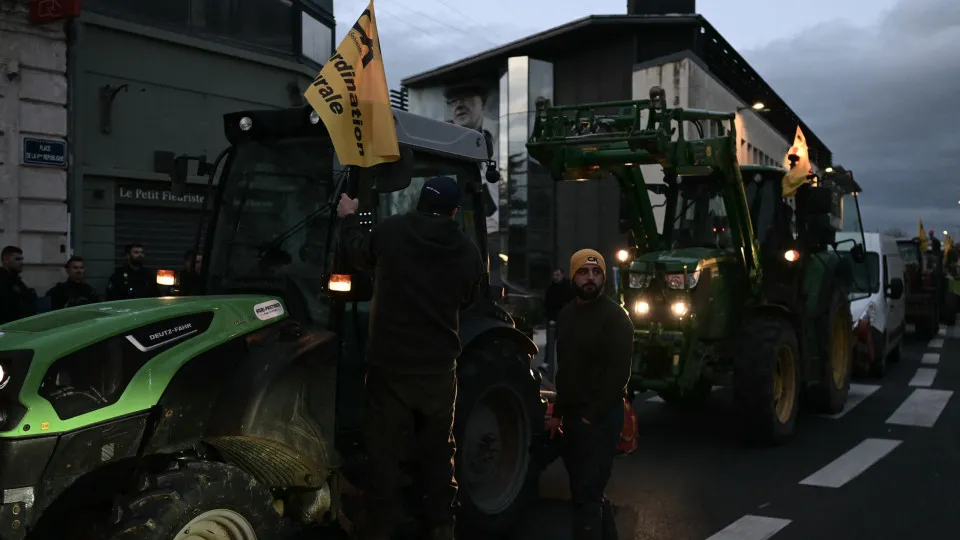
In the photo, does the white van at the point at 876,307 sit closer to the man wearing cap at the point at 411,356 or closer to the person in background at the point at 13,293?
the man wearing cap at the point at 411,356

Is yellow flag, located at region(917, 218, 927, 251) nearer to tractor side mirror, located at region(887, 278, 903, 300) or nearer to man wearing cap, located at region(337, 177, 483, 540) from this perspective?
tractor side mirror, located at region(887, 278, 903, 300)

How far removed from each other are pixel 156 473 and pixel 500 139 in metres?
24.5

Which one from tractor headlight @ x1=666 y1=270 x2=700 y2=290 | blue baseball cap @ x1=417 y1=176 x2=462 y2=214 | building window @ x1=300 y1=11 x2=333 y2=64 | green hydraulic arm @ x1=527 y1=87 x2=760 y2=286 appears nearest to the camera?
blue baseball cap @ x1=417 y1=176 x2=462 y2=214

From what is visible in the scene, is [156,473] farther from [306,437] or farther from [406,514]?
[406,514]

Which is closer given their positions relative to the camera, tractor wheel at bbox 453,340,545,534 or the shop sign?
tractor wheel at bbox 453,340,545,534

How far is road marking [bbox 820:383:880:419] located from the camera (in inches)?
400

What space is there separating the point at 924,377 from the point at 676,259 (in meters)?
7.22

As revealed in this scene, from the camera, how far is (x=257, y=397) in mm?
4098

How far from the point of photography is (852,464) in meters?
7.56

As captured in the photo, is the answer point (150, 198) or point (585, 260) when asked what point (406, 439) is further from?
point (150, 198)

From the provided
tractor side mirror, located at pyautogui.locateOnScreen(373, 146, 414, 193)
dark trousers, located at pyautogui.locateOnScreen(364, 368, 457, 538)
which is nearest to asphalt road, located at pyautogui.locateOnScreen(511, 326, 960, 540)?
dark trousers, located at pyautogui.locateOnScreen(364, 368, 457, 538)

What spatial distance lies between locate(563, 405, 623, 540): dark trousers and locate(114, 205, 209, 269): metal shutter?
35.8 feet

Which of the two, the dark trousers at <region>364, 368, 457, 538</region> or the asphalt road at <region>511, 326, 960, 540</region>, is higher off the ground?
the dark trousers at <region>364, 368, 457, 538</region>

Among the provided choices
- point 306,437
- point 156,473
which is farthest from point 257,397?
point 156,473
